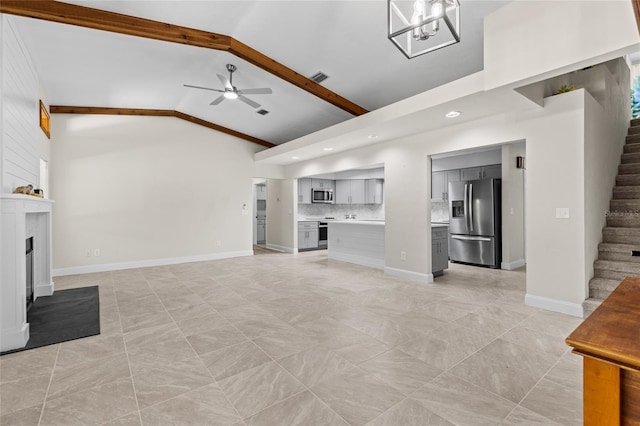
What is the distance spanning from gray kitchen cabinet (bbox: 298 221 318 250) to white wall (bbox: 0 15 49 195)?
571 cm

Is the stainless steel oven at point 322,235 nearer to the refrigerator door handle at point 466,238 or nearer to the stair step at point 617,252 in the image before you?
the refrigerator door handle at point 466,238

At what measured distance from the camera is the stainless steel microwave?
371 inches

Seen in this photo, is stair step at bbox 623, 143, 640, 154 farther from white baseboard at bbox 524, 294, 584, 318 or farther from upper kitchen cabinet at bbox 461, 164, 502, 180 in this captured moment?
white baseboard at bbox 524, 294, 584, 318

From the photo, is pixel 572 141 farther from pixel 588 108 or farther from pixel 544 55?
pixel 544 55

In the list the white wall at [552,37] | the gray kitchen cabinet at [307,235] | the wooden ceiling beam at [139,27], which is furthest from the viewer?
the gray kitchen cabinet at [307,235]

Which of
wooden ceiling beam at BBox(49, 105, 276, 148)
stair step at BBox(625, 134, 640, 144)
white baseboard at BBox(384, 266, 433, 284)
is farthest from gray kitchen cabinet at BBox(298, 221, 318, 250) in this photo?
stair step at BBox(625, 134, 640, 144)

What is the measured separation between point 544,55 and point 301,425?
3.36 meters

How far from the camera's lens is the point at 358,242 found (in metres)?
6.62

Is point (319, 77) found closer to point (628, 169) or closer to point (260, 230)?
point (628, 169)

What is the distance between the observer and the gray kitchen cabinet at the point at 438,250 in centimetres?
518

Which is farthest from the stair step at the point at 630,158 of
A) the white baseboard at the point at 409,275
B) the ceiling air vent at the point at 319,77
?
the ceiling air vent at the point at 319,77

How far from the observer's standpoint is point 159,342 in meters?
2.77

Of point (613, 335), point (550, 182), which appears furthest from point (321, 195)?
point (613, 335)

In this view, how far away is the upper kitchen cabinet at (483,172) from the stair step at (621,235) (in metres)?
2.78
